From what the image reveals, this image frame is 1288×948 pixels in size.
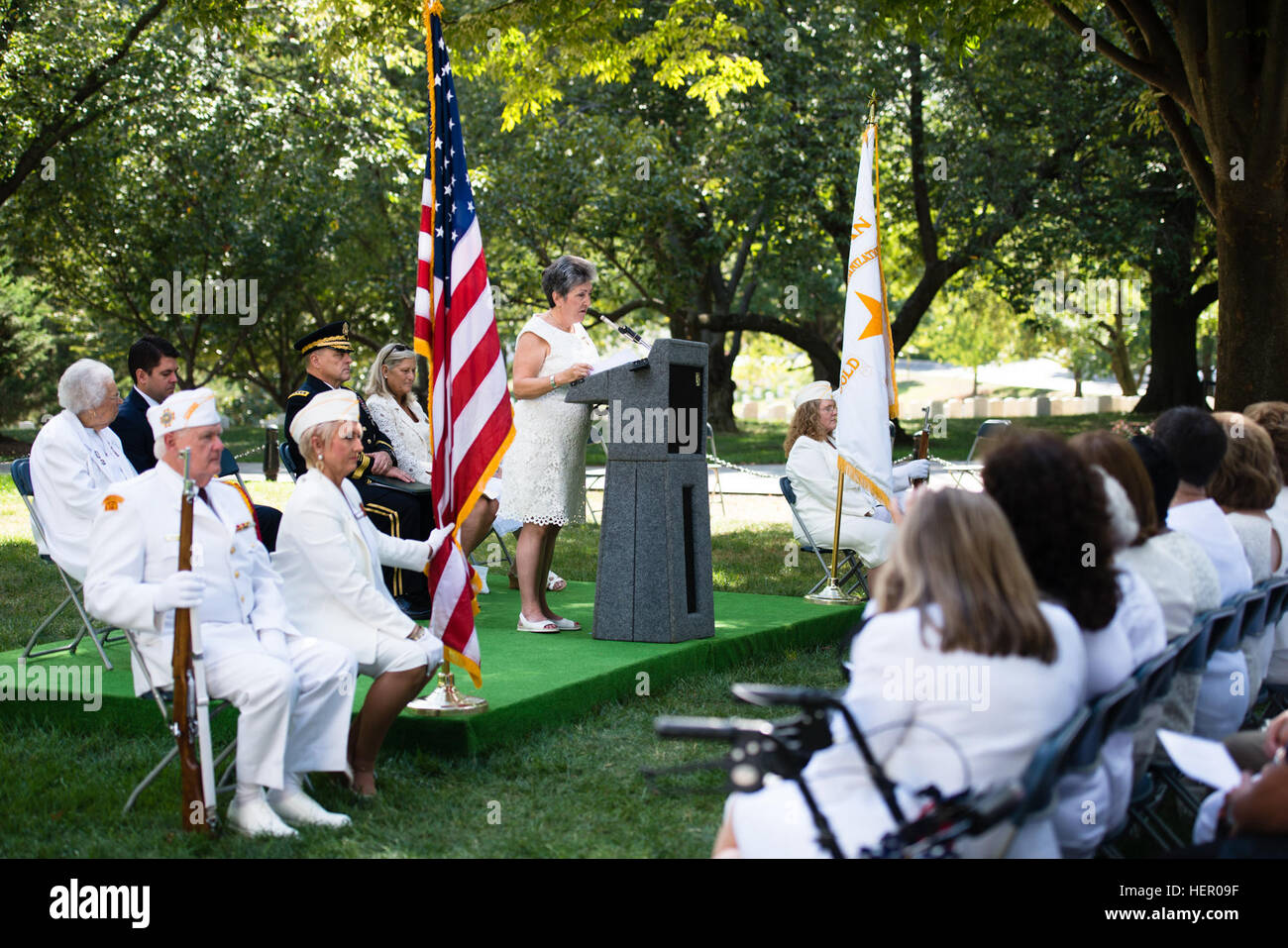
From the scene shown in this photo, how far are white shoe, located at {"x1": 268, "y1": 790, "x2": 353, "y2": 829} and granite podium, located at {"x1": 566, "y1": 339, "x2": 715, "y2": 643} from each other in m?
2.49

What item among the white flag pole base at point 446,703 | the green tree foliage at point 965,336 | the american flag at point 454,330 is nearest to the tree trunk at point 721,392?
the green tree foliage at point 965,336

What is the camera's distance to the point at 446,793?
4.69 meters

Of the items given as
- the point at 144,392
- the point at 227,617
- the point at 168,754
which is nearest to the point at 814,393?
the point at 144,392

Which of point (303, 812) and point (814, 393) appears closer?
point (303, 812)

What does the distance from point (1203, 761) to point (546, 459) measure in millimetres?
4330

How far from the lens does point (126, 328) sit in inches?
1196

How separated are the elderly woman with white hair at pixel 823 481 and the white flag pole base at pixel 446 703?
3.58 meters

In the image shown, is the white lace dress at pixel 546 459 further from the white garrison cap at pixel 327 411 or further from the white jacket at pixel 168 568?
the white jacket at pixel 168 568

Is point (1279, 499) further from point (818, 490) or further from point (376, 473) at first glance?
point (376, 473)

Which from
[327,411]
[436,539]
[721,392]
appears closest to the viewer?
[327,411]

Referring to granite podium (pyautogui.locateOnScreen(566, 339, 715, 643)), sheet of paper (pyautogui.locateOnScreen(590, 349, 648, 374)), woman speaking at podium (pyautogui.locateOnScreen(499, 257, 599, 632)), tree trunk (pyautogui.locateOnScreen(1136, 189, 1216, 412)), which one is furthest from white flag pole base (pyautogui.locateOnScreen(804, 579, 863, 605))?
tree trunk (pyautogui.locateOnScreen(1136, 189, 1216, 412))

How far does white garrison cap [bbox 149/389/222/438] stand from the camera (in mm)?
4320

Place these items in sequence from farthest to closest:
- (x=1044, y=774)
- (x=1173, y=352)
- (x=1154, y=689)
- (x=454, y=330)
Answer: (x=1173, y=352) → (x=454, y=330) → (x=1154, y=689) → (x=1044, y=774)
